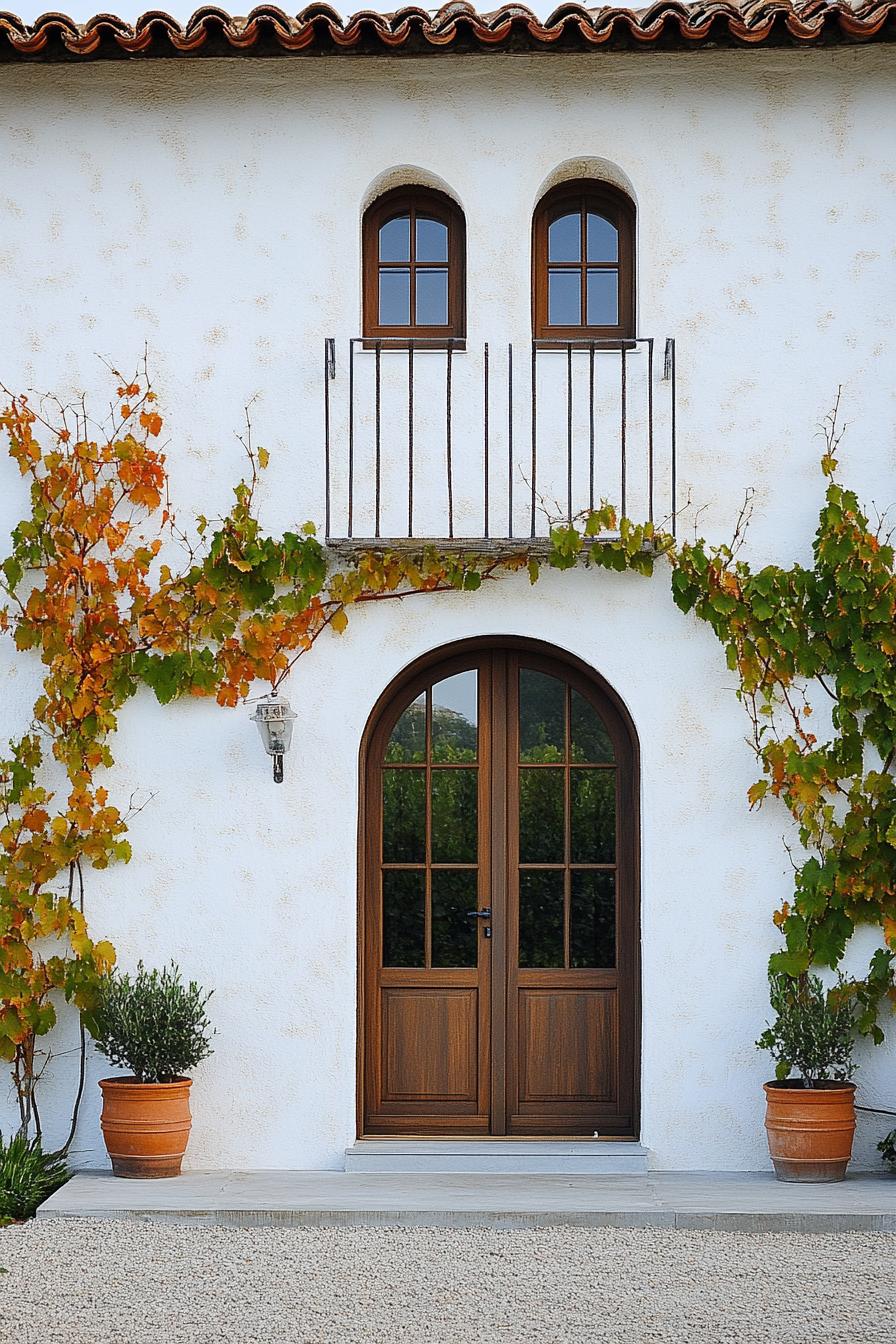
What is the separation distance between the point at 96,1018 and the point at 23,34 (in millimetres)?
4767

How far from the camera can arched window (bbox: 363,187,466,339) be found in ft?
27.2

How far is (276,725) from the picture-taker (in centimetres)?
774

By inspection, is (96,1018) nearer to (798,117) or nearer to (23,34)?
(23,34)

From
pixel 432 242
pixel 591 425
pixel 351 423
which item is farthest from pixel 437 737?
pixel 432 242

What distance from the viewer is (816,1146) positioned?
740 centimetres

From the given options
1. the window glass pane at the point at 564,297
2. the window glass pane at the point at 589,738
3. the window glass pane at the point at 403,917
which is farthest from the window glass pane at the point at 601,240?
the window glass pane at the point at 403,917

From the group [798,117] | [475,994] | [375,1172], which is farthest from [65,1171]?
[798,117]

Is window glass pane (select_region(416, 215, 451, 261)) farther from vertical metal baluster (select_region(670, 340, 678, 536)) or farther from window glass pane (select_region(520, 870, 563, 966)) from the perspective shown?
window glass pane (select_region(520, 870, 563, 966))

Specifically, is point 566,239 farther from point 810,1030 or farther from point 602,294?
point 810,1030

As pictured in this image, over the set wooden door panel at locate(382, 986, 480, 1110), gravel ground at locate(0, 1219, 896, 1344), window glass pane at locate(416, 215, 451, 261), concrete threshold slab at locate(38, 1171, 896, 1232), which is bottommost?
gravel ground at locate(0, 1219, 896, 1344)

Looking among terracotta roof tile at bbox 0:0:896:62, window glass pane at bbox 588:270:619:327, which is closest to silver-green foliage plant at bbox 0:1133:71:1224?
window glass pane at bbox 588:270:619:327

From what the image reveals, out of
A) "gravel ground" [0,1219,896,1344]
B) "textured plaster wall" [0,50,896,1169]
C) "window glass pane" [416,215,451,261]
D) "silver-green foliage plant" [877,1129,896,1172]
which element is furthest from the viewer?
"window glass pane" [416,215,451,261]

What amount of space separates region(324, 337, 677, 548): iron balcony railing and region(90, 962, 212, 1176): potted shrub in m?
2.39

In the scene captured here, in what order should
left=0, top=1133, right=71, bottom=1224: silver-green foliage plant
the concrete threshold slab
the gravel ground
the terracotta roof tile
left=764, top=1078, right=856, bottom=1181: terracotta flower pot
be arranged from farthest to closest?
1. the terracotta roof tile
2. left=764, top=1078, right=856, bottom=1181: terracotta flower pot
3. left=0, top=1133, right=71, bottom=1224: silver-green foliage plant
4. the concrete threshold slab
5. the gravel ground
